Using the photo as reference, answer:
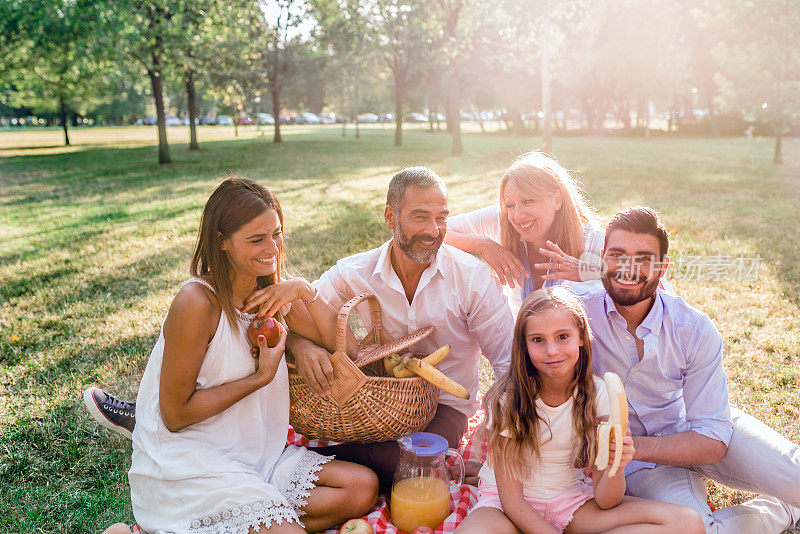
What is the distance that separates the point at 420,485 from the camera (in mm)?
3342

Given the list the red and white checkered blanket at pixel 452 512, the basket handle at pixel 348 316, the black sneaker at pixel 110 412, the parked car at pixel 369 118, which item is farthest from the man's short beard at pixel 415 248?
the parked car at pixel 369 118

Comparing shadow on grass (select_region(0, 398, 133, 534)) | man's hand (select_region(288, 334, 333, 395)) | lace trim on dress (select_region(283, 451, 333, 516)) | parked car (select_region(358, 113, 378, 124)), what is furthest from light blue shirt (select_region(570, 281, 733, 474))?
parked car (select_region(358, 113, 378, 124))

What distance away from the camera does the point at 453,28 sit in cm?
2323

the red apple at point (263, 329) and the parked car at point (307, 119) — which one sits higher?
the parked car at point (307, 119)

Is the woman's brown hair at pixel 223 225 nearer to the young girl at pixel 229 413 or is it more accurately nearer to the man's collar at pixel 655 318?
the young girl at pixel 229 413

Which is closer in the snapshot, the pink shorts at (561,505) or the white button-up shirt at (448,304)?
the pink shorts at (561,505)

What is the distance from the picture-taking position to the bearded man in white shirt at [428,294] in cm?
366

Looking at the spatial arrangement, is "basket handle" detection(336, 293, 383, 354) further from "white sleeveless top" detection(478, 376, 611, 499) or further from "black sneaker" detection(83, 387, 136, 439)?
"black sneaker" detection(83, 387, 136, 439)

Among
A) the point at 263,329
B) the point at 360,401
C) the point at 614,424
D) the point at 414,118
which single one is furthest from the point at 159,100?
the point at 414,118

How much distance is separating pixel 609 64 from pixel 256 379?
38854mm

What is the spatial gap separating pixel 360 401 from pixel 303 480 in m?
0.51

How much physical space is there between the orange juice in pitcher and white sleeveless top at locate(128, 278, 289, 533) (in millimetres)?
682

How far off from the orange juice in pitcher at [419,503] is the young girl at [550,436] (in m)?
0.31

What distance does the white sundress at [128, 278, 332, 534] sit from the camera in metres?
2.87
